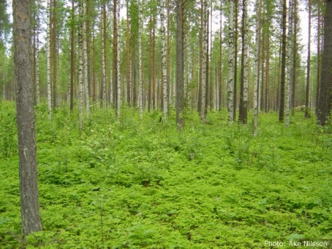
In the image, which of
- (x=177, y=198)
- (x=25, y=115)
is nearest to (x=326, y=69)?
(x=177, y=198)

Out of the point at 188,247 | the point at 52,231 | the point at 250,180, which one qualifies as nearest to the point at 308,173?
the point at 250,180

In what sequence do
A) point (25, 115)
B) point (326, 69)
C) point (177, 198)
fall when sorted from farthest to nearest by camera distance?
point (326, 69)
point (177, 198)
point (25, 115)

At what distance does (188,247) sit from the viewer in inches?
151

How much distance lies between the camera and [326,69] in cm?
1136

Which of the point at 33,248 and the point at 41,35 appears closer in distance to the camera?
the point at 33,248

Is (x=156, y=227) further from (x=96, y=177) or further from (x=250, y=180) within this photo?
(x=250, y=180)

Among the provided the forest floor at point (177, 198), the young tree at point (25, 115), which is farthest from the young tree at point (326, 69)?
the young tree at point (25, 115)

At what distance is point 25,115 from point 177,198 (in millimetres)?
3284

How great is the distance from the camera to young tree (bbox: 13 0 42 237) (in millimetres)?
4012

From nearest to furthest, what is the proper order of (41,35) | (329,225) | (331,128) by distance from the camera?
(329,225) < (331,128) < (41,35)

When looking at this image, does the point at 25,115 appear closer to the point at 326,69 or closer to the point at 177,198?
the point at 177,198

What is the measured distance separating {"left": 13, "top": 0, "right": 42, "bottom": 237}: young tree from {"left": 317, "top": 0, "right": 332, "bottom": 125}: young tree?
1160cm

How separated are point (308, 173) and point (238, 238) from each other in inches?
154

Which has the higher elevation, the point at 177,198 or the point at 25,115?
the point at 25,115
